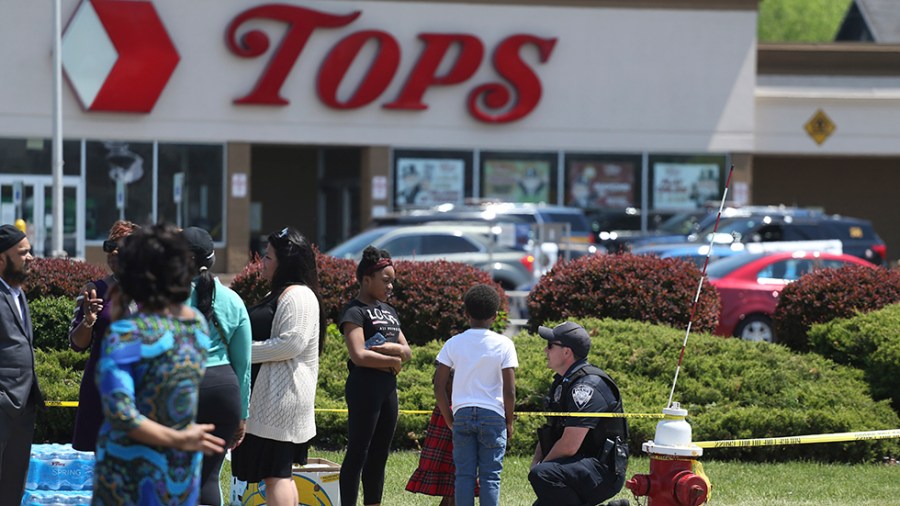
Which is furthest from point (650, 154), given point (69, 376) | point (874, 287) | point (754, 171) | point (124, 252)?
point (124, 252)

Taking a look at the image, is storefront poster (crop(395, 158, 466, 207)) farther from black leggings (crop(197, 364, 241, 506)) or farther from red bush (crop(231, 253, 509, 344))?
black leggings (crop(197, 364, 241, 506))

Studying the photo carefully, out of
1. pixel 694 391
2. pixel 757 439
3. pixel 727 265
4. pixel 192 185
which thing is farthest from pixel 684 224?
pixel 757 439

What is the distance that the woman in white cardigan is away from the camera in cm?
677

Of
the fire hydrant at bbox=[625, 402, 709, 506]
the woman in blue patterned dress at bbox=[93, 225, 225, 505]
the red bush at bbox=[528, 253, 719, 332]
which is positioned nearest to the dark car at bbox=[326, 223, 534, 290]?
the red bush at bbox=[528, 253, 719, 332]

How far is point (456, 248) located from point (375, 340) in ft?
48.9

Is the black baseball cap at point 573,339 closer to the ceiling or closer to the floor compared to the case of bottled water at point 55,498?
closer to the ceiling

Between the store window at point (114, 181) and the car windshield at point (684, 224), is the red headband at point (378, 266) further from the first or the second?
the store window at point (114, 181)

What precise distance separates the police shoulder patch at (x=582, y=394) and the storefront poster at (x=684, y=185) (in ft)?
86.3

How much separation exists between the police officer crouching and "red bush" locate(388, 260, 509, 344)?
4685mm

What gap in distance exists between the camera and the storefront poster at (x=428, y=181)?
1242 inches

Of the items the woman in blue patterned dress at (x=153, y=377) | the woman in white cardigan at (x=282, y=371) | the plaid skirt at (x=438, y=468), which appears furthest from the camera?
the plaid skirt at (x=438, y=468)

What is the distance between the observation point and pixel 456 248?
22.4m

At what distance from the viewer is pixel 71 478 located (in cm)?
770

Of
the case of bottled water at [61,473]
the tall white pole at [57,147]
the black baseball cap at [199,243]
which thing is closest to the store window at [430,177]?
the tall white pole at [57,147]
